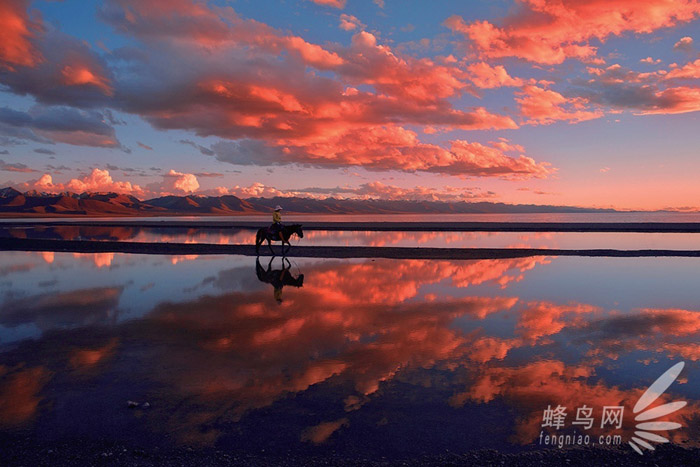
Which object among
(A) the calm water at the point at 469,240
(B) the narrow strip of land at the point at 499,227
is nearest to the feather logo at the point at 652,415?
(A) the calm water at the point at 469,240

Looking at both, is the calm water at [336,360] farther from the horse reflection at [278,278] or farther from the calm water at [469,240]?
the calm water at [469,240]

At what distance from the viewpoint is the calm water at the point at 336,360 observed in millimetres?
5176

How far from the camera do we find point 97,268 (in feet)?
64.3

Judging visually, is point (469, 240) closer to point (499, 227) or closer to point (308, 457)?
point (499, 227)

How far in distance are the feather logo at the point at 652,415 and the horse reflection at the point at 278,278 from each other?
919 centimetres

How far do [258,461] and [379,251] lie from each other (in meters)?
22.9

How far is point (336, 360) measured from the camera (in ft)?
24.3

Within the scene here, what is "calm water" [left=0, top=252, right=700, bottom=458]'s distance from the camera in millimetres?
5176

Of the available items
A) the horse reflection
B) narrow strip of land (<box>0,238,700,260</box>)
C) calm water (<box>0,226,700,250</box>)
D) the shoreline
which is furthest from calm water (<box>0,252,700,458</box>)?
calm water (<box>0,226,700,250</box>)

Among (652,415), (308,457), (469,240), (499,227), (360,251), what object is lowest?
(308,457)

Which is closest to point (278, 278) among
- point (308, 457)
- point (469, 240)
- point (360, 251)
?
point (360, 251)

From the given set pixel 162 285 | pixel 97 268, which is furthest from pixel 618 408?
pixel 97 268

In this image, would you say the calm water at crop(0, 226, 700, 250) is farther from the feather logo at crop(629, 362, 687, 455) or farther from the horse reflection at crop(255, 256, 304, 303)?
the feather logo at crop(629, 362, 687, 455)

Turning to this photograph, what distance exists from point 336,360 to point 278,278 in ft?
32.0
